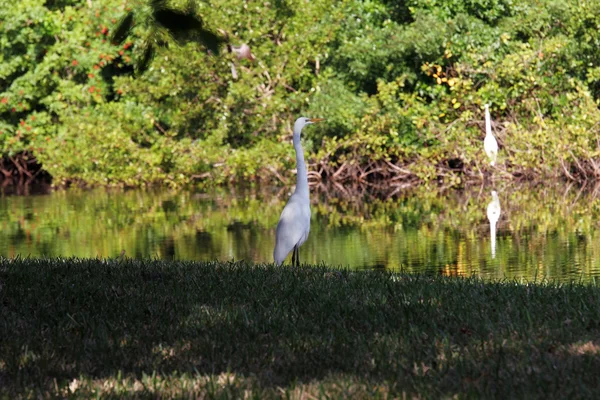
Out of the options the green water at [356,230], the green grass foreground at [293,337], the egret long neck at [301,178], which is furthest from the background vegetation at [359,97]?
the green grass foreground at [293,337]

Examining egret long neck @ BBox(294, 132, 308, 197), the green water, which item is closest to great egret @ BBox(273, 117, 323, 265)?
egret long neck @ BBox(294, 132, 308, 197)

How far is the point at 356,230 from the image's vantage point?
1689 centimetres

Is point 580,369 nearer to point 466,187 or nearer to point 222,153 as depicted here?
point 466,187

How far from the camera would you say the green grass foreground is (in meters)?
4.81

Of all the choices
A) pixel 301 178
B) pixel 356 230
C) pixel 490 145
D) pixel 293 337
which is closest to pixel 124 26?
pixel 293 337

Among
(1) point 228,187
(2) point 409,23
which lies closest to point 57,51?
(1) point 228,187

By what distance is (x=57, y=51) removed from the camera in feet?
103

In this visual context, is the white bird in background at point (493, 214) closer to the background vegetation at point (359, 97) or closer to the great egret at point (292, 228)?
the background vegetation at point (359, 97)

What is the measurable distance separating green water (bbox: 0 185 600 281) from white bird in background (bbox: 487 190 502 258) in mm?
78

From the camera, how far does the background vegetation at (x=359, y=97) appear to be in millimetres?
23859

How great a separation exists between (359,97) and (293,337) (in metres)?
21.2

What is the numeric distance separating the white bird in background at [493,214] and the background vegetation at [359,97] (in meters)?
2.79

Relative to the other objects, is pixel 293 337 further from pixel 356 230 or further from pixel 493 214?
pixel 493 214

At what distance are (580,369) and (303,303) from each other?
7.01 feet
